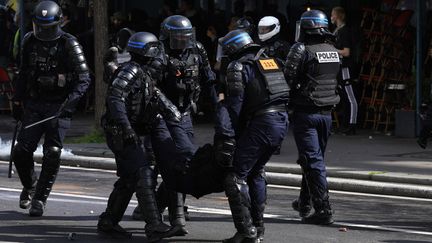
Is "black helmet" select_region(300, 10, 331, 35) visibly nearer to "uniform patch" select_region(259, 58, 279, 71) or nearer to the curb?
"uniform patch" select_region(259, 58, 279, 71)

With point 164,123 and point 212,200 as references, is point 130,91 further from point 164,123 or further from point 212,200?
point 212,200

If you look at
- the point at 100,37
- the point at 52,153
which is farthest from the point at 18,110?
the point at 100,37

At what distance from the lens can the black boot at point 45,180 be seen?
439 inches

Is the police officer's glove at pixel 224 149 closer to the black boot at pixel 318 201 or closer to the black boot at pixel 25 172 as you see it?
the black boot at pixel 318 201

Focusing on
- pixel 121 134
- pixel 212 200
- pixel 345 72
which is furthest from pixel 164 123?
pixel 345 72

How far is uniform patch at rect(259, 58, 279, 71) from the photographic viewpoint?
9620 millimetres

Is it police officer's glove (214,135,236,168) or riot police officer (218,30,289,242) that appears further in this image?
riot police officer (218,30,289,242)

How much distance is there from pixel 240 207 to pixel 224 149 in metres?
0.49

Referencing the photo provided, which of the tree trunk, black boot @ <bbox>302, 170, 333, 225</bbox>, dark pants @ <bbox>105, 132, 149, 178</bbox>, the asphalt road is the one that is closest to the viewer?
dark pants @ <bbox>105, 132, 149, 178</bbox>

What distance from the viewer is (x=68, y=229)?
10523mm

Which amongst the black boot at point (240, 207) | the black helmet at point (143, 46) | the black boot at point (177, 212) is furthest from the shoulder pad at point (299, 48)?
the black boot at point (240, 207)

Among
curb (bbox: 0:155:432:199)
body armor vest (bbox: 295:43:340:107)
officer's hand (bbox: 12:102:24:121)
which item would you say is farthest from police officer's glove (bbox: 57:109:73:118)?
curb (bbox: 0:155:432:199)

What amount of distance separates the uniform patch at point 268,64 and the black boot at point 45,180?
2.55 meters

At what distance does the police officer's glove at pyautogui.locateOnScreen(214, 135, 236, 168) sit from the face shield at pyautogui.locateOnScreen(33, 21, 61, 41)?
8.76ft
